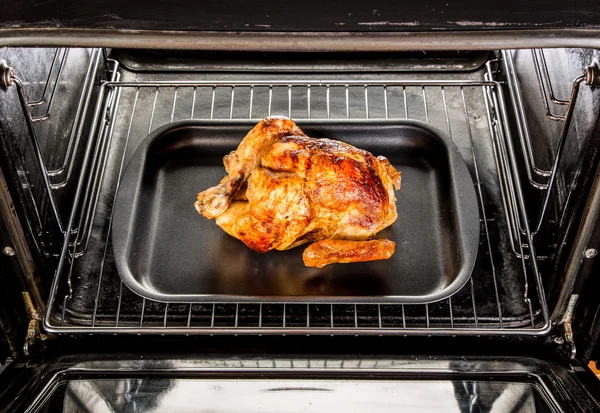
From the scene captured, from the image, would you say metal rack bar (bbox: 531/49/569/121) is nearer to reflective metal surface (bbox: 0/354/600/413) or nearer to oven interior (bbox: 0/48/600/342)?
oven interior (bbox: 0/48/600/342)

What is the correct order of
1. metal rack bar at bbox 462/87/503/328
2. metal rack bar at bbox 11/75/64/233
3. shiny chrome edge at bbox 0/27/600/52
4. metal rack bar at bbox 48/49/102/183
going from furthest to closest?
metal rack bar at bbox 48/49/102/183, metal rack bar at bbox 462/87/503/328, metal rack bar at bbox 11/75/64/233, shiny chrome edge at bbox 0/27/600/52

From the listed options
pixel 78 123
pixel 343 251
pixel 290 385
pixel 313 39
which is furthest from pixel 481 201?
pixel 78 123

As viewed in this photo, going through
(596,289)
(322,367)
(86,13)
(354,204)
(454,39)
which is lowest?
(322,367)

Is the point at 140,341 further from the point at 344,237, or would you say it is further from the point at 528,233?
the point at 528,233

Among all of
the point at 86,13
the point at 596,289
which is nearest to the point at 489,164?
the point at 596,289

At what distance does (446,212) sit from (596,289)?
16.6 inches

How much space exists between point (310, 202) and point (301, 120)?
37cm

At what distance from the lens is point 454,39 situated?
1100 millimetres

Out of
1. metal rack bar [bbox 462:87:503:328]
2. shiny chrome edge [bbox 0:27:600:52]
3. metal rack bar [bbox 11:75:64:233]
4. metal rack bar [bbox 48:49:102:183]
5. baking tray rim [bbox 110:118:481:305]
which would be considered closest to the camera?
shiny chrome edge [bbox 0:27:600:52]

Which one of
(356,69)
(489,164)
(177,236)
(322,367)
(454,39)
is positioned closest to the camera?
(454,39)

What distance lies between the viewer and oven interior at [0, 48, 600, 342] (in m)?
1.56

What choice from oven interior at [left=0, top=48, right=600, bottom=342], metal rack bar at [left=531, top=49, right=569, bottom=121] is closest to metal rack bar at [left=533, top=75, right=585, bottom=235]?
oven interior at [left=0, top=48, right=600, bottom=342]

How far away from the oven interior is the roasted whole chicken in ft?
0.50

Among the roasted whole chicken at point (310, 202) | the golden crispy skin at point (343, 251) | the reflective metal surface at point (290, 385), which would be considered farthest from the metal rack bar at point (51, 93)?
the golden crispy skin at point (343, 251)
